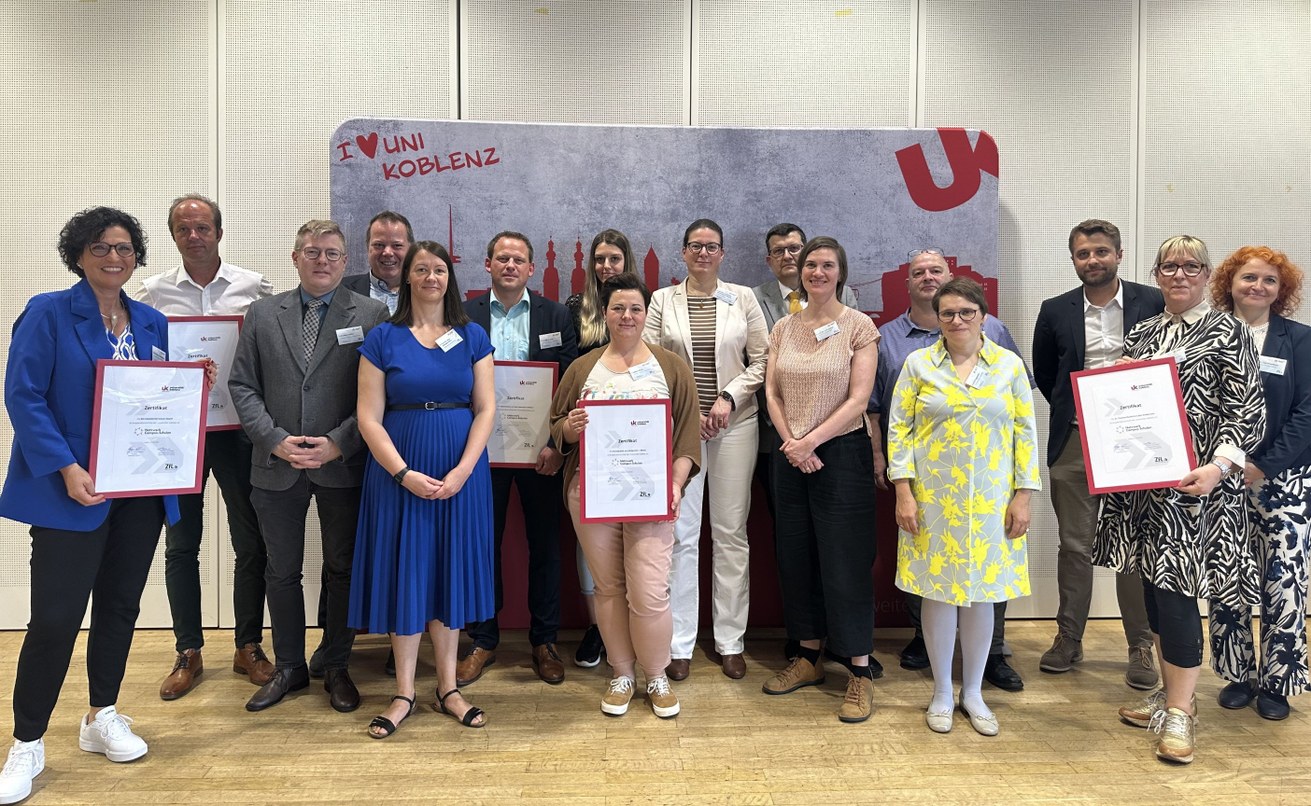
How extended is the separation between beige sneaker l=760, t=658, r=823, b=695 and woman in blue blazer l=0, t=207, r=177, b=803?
2.31 meters

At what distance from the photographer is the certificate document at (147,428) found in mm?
2492

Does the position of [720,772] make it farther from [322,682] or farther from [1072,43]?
[1072,43]

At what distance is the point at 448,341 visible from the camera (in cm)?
287

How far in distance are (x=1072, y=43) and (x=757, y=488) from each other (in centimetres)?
298

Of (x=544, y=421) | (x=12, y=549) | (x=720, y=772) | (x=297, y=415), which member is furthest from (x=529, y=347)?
(x=12, y=549)

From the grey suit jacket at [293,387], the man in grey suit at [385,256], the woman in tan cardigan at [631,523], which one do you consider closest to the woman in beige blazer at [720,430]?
the woman in tan cardigan at [631,523]

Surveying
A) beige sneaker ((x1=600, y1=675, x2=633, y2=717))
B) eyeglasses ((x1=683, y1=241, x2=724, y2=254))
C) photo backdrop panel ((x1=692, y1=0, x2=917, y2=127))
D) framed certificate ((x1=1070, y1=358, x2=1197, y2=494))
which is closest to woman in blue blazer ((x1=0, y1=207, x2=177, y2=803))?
beige sneaker ((x1=600, y1=675, x2=633, y2=717))

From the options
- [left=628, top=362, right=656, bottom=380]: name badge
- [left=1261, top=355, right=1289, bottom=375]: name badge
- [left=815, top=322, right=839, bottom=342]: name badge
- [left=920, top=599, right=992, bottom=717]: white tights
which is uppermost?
[left=815, top=322, right=839, bottom=342]: name badge

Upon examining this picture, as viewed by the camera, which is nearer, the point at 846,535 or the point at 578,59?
the point at 846,535

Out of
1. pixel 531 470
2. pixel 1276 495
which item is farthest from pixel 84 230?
pixel 1276 495

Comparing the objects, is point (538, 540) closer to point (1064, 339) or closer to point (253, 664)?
point (253, 664)

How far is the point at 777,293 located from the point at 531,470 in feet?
4.78

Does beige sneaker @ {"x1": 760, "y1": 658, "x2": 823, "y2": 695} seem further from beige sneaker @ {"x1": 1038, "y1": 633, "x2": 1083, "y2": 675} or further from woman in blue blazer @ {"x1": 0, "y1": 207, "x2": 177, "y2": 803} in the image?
woman in blue blazer @ {"x1": 0, "y1": 207, "x2": 177, "y2": 803}

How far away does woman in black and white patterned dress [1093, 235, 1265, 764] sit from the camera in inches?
104
